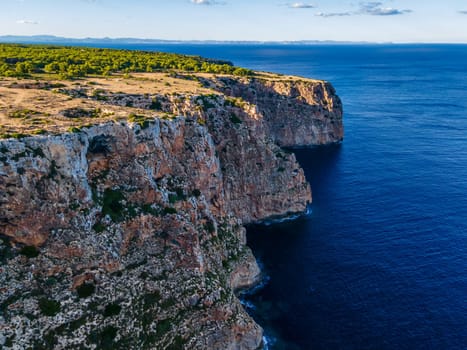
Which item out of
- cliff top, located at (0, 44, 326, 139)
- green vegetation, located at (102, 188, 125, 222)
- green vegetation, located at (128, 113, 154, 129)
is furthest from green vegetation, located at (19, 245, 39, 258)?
green vegetation, located at (128, 113, 154, 129)

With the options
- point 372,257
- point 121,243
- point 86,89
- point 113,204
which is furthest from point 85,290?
point 372,257

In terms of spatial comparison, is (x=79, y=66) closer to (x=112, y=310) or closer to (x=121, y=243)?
(x=121, y=243)

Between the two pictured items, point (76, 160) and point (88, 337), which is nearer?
point (88, 337)

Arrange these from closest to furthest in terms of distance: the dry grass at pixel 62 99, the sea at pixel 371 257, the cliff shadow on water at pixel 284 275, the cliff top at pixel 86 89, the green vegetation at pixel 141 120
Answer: the dry grass at pixel 62 99 < the cliff top at pixel 86 89 < the green vegetation at pixel 141 120 < the sea at pixel 371 257 < the cliff shadow on water at pixel 284 275

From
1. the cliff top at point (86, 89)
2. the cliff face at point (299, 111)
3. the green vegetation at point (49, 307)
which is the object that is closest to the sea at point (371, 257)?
the cliff face at point (299, 111)

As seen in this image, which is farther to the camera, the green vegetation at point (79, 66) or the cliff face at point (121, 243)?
the green vegetation at point (79, 66)

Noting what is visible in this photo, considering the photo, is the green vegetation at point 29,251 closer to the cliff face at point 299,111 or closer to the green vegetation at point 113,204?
the green vegetation at point 113,204

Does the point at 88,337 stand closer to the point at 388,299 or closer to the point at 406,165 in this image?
the point at 388,299

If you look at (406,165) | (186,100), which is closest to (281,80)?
(406,165)
